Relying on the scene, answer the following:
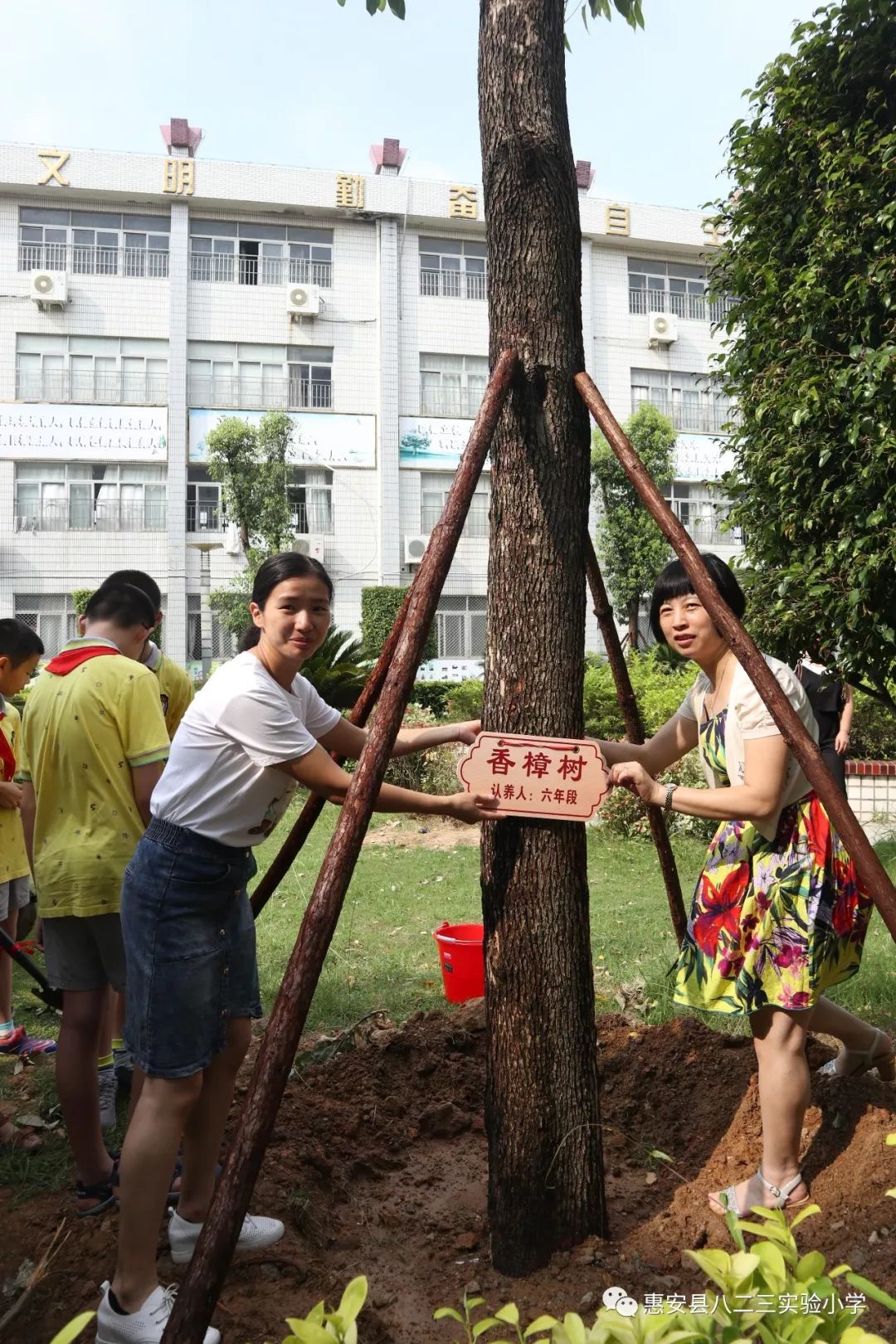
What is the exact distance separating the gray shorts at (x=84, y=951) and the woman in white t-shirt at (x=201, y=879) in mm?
586

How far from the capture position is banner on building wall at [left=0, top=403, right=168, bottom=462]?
953 inches

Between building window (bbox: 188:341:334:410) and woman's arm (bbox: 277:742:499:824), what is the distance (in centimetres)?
2413

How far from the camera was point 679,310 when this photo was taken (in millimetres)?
27828

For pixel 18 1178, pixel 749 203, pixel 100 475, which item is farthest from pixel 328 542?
pixel 18 1178

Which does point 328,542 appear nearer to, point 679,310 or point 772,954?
point 679,310

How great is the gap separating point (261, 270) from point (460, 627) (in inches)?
408

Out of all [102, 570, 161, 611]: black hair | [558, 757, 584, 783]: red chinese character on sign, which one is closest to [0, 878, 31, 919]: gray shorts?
[102, 570, 161, 611]: black hair

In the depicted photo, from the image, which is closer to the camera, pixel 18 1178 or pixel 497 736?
pixel 497 736

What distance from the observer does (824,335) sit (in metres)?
5.59

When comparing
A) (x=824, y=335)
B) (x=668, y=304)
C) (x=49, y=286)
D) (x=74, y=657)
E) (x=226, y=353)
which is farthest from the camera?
(x=668, y=304)

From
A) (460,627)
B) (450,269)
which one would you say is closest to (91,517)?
(460,627)

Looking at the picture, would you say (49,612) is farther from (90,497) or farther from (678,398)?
(678,398)

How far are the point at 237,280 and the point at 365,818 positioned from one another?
2596 cm

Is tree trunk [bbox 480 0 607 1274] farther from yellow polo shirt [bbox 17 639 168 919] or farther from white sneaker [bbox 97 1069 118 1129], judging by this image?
white sneaker [bbox 97 1069 118 1129]
